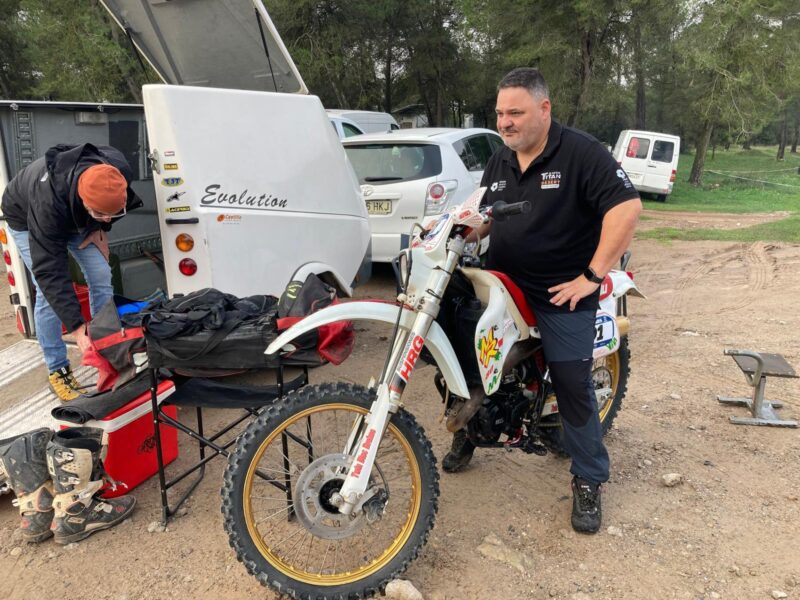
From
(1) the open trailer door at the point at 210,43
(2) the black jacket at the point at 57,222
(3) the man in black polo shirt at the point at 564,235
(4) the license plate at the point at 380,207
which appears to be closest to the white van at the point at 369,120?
(4) the license plate at the point at 380,207

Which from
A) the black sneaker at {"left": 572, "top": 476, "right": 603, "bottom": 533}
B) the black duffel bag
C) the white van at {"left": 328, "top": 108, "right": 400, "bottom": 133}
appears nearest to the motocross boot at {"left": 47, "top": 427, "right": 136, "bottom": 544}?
the black duffel bag

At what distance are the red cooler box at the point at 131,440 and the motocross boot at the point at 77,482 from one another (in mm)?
124

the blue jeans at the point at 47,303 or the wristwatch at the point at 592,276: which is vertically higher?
the wristwatch at the point at 592,276

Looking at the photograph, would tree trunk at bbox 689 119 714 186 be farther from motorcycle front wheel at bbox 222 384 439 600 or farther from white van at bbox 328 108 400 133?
motorcycle front wheel at bbox 222 384 439 600

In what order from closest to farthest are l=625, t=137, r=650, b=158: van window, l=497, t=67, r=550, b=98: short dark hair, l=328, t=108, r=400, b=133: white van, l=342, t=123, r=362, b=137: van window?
l=497, t=67, r=550, b=98: short dark hair → l=342, t=123, r=362, b=137: van window → l=328, t=108, r=400, b=133: white van → l=625, t=137, r=650, b=158: van window

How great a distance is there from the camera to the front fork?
7.88 ft

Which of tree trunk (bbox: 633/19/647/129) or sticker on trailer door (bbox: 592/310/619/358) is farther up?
tree trunk (bbox: 633/19/647/129)

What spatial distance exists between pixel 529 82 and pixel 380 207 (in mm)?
4764

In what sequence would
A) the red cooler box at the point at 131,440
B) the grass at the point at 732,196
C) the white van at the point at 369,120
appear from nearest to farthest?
1. the red cooler box at the point at 131,440
2. the white van at the point at 369,120
3. the grass at the point at 732,196

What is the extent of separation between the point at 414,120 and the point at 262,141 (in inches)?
1176

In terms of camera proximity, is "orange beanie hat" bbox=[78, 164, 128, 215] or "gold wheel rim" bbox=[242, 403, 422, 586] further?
"orange beanie hat" bbox=[78, 164, 128, 215]

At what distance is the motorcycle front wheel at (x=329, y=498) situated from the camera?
2.38 metres

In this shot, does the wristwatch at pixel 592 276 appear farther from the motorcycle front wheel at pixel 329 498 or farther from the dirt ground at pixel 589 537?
the dirt ground at pixel 589 537

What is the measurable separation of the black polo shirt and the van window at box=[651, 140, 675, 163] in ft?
60.2
